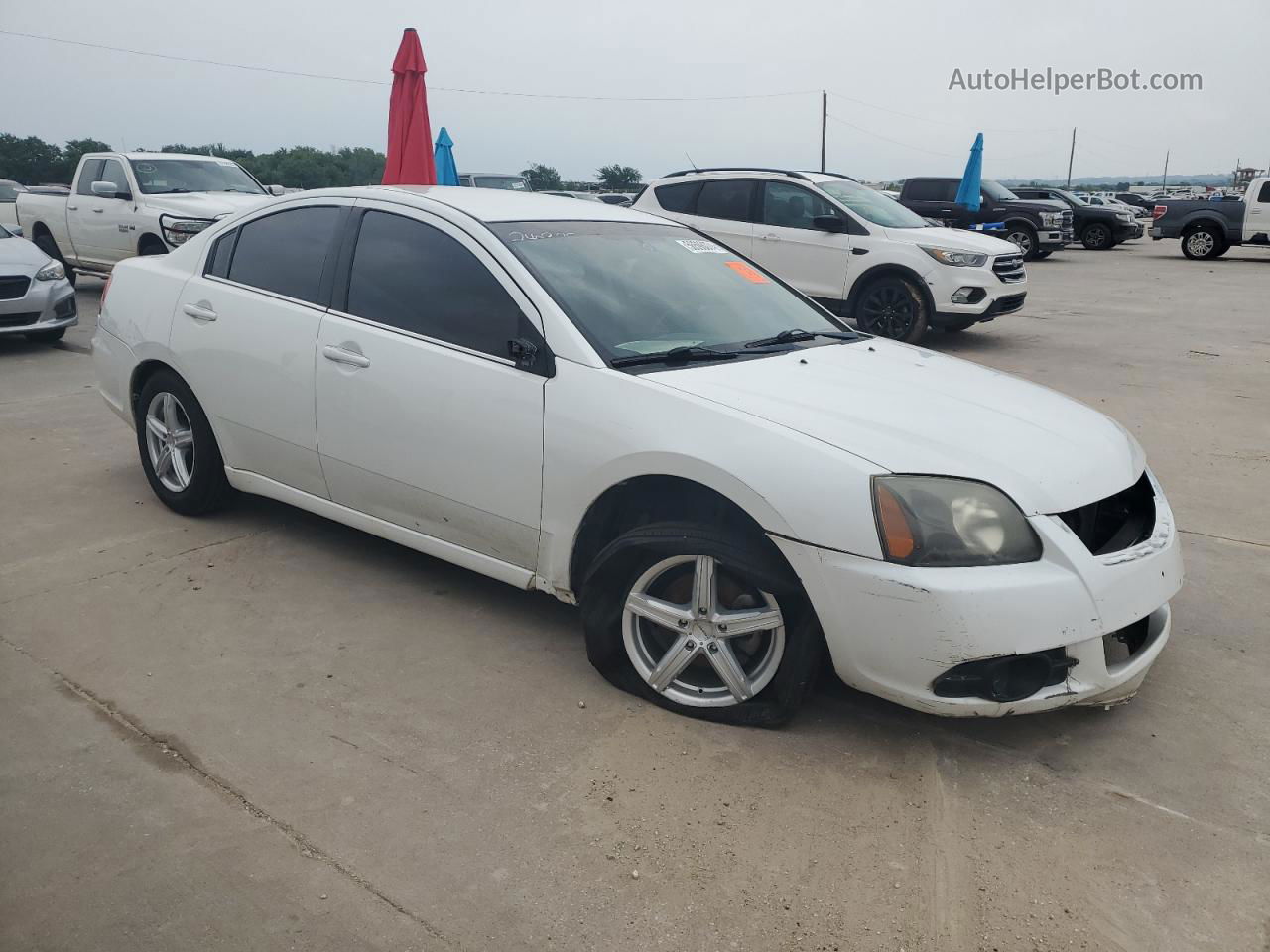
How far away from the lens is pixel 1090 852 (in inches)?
103

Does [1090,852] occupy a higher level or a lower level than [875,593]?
lower

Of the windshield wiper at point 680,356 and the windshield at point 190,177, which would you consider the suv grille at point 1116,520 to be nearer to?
the windshield wiper at point 680,356

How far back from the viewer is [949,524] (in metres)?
2.80

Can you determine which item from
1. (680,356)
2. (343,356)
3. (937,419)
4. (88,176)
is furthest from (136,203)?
(937,419)

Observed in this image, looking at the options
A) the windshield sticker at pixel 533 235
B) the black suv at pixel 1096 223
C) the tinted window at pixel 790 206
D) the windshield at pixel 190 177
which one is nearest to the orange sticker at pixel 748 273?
the windshield sticker at pixel 533 235

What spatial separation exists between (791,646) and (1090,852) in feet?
3.03

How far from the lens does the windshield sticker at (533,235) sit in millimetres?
3750

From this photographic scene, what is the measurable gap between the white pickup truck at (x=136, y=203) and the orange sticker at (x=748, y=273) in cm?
846

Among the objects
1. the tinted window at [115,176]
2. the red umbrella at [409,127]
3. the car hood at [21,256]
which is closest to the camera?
the car hood at [21,256]

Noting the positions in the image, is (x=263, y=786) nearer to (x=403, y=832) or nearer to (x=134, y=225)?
(x=403, y=832)

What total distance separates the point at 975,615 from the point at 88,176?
13.4 m

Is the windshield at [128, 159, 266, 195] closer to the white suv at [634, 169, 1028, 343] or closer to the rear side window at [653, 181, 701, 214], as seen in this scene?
the rear side window at [653, 181, 701, 214]

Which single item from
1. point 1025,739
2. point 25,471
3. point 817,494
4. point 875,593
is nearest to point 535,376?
A: point 817,494

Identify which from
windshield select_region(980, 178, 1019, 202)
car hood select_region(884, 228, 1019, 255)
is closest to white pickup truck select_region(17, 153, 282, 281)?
car hood select_region(884, 228, 1019, 255)
